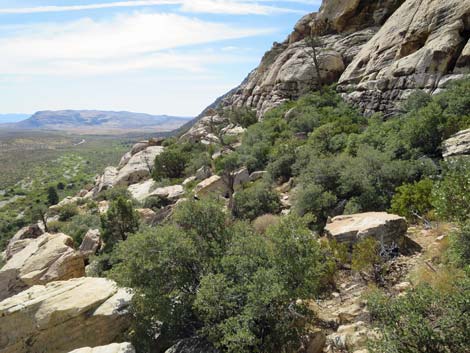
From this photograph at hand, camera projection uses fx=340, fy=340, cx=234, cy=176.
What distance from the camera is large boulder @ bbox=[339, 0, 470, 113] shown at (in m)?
23.6

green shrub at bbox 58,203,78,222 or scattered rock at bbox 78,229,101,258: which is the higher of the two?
scattered rock at bbox 78,229,101,258

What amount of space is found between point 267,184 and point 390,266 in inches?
465

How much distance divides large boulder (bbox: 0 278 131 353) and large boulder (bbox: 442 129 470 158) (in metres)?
15.0

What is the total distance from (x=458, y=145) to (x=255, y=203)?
1059 cm

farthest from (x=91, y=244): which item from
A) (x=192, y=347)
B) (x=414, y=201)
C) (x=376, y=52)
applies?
(x=376, y=52)

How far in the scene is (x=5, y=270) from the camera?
1812 cm

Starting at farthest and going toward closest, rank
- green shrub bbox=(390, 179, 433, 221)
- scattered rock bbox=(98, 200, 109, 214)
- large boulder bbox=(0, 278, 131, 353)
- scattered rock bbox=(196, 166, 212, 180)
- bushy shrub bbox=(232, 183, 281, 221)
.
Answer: scattered rock bbox=(98, 200, 109, 214)
scattered rock bbox=(196, 166, 212, 180)
bushy shrub bbox=(232, 183, 281, 221)
green shrub bbox=(390, 179, 433, 221)
large boulder bbox=(0, 278, 131, 353)

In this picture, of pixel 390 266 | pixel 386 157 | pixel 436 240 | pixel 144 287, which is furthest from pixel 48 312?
pixel 386 157

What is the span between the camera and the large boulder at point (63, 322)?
11.6 metres

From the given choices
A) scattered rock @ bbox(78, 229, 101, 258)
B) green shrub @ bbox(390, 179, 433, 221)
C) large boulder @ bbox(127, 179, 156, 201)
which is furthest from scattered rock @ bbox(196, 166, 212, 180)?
green shrub @ bbox(390, 179, 433, 221)

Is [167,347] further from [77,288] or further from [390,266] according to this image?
[390,266]

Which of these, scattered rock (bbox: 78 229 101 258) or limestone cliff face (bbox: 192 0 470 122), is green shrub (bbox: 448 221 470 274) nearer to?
limestone cliff face (bbox: 192 0 470 122)

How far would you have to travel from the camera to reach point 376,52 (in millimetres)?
31609

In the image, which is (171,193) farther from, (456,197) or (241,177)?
(456,197)
